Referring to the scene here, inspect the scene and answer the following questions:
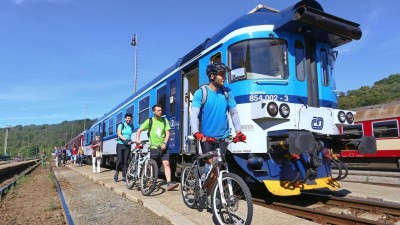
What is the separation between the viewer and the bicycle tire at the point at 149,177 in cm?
648

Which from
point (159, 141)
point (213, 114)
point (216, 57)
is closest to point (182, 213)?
point (213, 114)

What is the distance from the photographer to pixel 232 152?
592 centimetres

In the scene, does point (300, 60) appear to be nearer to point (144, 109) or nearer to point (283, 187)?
point (283, 187)

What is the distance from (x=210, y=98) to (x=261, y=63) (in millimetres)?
2099

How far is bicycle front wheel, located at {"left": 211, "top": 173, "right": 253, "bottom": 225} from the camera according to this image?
354 cm

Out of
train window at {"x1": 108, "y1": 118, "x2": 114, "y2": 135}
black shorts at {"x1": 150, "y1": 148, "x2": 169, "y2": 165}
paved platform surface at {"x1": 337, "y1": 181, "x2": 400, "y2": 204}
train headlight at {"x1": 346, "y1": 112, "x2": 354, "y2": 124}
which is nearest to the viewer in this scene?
paved platform surface at {"x1": 337, "y1": 181, "x2": 400, "y2": 204}

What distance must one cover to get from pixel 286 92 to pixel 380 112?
11.1 m

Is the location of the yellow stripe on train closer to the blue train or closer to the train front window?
the blue train

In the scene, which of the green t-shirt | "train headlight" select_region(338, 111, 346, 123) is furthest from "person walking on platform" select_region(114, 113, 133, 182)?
"train headlight" select_region(338, 111, 346, 123)

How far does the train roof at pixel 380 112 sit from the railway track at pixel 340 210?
966 centimetres

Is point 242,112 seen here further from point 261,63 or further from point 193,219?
point 193,219

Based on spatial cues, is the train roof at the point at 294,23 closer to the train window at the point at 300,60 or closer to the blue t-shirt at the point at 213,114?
the train window at the point at 300,60

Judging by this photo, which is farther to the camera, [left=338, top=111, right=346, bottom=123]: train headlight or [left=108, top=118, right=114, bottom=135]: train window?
[left=108, top=118, right=114, bottom=135]: train window

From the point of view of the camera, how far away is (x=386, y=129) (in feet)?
47.6
